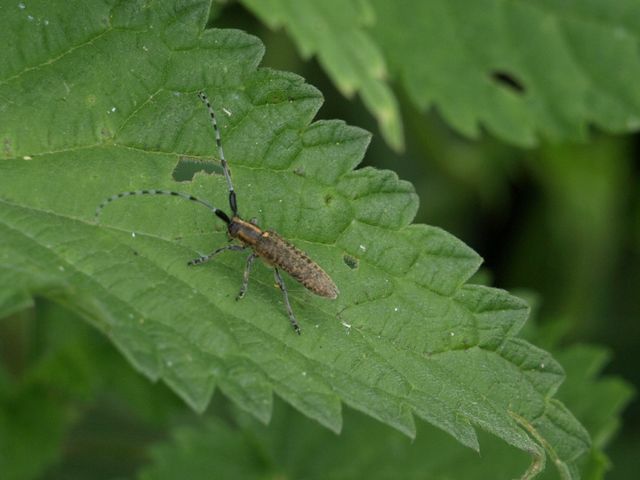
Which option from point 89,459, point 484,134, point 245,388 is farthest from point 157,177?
point 484,134

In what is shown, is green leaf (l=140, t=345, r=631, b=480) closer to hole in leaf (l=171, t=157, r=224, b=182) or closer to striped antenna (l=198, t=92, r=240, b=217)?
striped antenna (l=198, t=92, r=240, b=217)

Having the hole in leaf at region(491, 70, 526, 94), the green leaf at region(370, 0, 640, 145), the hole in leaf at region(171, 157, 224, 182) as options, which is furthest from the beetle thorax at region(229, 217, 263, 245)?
the hole in leaf at region(491, 70, 526, 94)

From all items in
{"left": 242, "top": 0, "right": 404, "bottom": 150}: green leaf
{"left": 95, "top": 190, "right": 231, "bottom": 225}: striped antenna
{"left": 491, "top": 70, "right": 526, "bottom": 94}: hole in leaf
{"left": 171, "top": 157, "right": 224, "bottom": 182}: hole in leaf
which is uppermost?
{"left": 491, "top": 70, "right": 526, "bottom": 94}: hole in leaf

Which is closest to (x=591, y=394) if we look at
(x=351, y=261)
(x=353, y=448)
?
(x=353, y=448)

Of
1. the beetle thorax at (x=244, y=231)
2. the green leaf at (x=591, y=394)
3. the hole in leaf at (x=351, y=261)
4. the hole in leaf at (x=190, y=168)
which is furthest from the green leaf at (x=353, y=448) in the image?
the hole in leaf at (x=190, y=168)

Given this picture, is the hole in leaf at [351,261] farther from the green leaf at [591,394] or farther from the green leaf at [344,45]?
the green leaf at [591,394]
